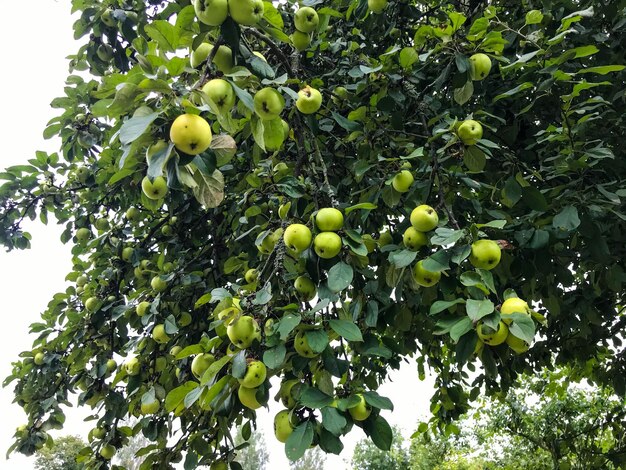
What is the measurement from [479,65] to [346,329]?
1.43m

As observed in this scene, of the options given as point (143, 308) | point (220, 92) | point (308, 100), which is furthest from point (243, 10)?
point (143, 308)

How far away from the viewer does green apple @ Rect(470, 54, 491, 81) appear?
2189mm

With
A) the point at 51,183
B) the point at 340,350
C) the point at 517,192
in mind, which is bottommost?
the point at 340,350

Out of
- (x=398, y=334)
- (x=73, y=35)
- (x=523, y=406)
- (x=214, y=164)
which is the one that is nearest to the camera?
(x=214, y=164)

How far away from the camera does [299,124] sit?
7.47ft

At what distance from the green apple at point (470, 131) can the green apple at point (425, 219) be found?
0.36 m

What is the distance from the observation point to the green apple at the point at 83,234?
158 inches

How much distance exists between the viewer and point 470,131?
190cm

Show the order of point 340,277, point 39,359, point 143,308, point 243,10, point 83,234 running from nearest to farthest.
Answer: point 243,10
point 340,277
point 143,308
point 39,359
point 83,234

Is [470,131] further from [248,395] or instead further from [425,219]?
[248,395]

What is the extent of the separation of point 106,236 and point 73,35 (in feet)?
4.61

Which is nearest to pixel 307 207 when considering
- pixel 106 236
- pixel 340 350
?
pixel 340 350

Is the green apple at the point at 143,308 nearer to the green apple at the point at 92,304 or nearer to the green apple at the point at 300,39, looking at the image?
the green apple at the point at 92,304

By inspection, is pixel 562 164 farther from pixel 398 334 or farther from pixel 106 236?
pixel 106 236
